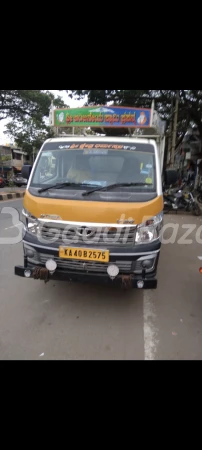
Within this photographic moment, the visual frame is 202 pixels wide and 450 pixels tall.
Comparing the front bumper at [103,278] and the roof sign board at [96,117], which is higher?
the roof sign board at [96,117]

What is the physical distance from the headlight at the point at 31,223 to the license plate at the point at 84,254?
416 mm

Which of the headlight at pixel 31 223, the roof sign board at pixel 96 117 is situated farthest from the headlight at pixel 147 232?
the roof sign board at pixel 96 117

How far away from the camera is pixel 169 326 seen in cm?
308

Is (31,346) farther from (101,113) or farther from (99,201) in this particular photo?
(101,113)

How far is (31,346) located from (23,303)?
2.95 feet

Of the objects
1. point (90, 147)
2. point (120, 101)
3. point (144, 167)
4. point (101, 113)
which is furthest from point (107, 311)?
point (120, 101)

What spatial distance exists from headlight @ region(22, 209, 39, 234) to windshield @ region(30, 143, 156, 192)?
1.46ft

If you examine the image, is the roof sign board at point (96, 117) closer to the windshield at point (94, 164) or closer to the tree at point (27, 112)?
the windshield at point (94, 164)

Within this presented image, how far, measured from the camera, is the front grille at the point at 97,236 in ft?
9.42

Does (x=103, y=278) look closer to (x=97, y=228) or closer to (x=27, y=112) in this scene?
(x=97, y=228)

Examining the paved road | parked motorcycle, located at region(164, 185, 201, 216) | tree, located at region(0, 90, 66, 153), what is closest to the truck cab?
the paved road

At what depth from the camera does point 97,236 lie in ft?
9.50

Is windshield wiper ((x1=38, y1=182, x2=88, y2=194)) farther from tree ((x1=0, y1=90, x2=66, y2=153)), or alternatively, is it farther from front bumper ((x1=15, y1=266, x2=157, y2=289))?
tree ((x1=0, y1=90, x2=66, y2=153))
